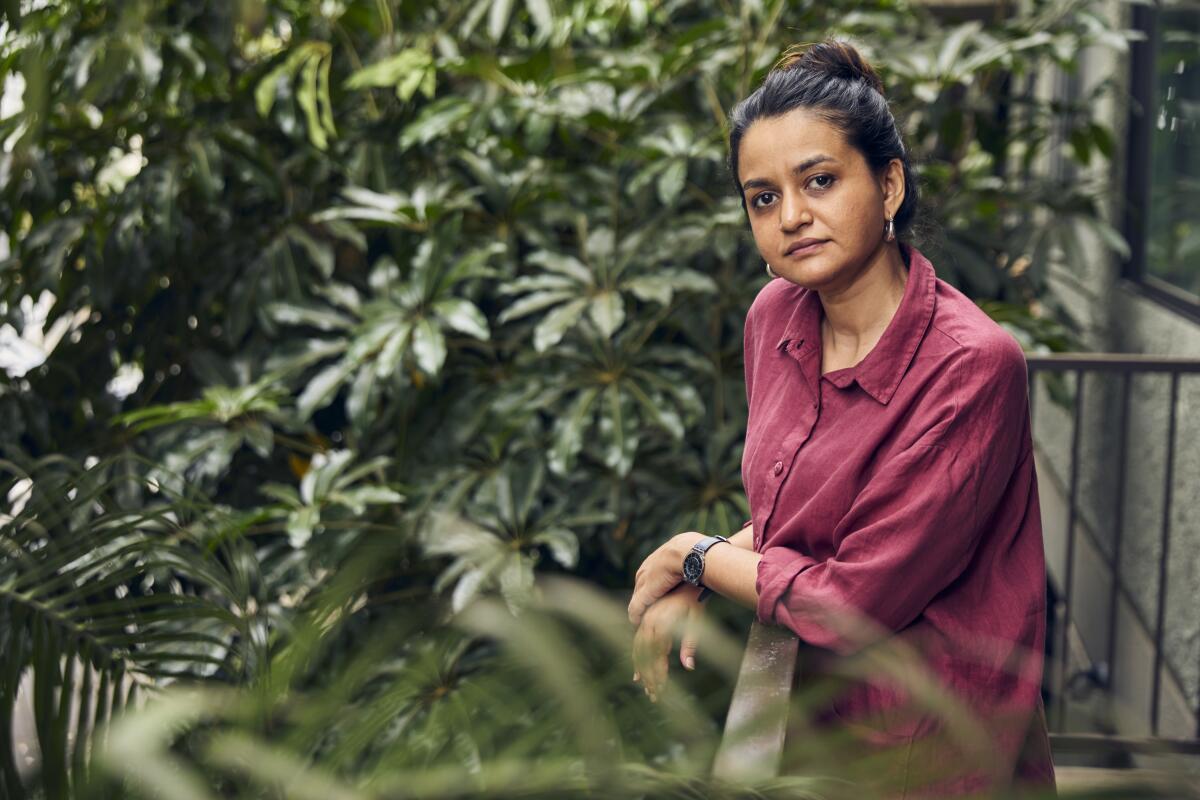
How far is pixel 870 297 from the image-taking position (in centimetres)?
100

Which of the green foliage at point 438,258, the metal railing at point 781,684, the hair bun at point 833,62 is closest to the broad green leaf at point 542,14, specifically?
the green foliage at point 438,258

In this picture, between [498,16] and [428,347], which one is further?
[498,16]

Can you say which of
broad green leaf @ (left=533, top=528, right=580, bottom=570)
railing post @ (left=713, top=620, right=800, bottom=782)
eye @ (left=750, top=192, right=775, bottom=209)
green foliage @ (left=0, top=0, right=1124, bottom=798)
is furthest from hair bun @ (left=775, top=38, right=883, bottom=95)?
broad green leaf @ (left=533, top=528, right=580, bottom=570)

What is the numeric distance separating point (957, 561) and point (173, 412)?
5.75 ft

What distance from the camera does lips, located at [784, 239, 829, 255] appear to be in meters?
0.95

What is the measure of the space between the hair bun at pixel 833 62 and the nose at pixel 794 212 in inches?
4.3

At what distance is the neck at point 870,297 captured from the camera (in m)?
0.99

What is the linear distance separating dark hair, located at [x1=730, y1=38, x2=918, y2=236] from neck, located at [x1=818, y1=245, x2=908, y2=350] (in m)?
0.04

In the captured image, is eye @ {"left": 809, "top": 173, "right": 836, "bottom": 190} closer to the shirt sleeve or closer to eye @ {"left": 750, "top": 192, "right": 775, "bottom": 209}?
eye @ {"left": 750, "top": 192, "right": 775, "bottom": 209}

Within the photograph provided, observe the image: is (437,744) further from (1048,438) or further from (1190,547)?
(1048,438)

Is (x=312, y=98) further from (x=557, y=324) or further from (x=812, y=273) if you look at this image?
(x=812, y=273)

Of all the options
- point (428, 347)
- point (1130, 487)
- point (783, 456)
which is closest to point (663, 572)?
point (783, 456)

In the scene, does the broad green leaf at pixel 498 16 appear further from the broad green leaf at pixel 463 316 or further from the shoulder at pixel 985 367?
the shoulder at pixel 985 367

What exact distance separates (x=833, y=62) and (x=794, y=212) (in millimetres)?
140
